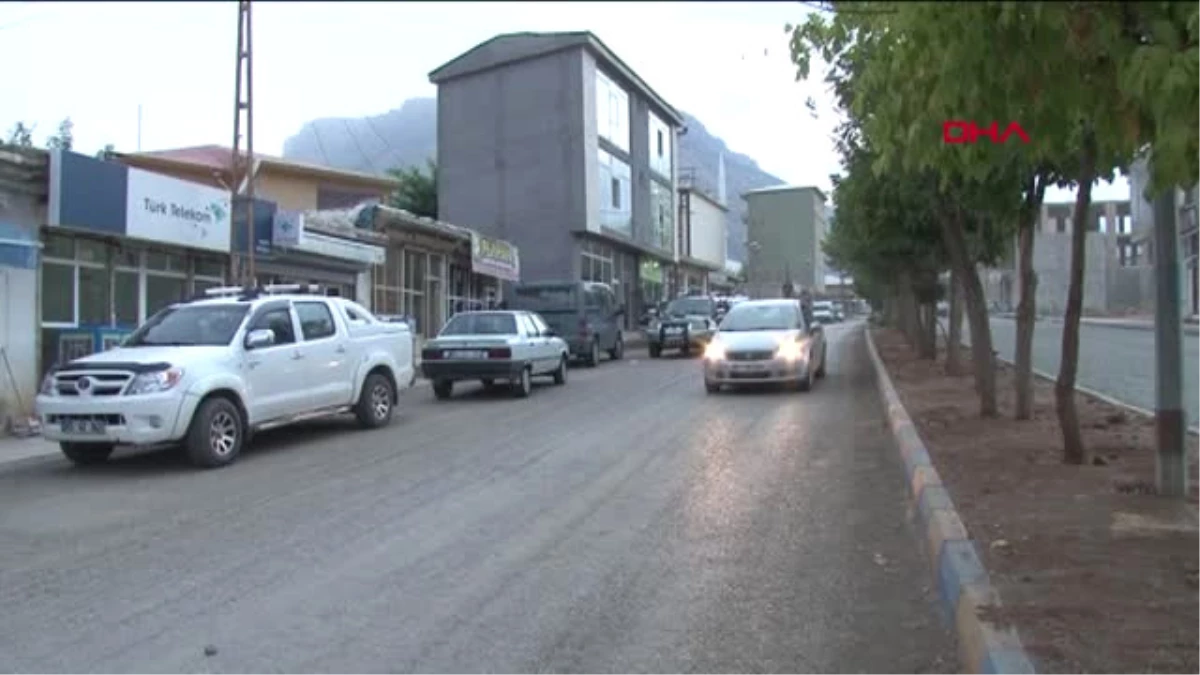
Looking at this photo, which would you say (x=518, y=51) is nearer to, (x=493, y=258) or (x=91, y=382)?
(x=493, y=258)

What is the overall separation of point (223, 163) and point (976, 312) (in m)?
29.2

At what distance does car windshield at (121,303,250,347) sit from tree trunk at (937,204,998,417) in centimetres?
826

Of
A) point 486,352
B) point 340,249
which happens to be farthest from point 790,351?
point 340,249

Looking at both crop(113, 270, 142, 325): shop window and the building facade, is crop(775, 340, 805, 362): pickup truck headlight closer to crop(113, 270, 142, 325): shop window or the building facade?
crop(113, 270, 142, 325): shop window

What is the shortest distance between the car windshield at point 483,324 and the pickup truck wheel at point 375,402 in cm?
460

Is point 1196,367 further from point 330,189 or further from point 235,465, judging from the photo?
point 330,189

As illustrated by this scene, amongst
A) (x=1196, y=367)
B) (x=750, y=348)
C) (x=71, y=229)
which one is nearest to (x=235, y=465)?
(x=71, y=229)

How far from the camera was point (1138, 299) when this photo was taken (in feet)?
325

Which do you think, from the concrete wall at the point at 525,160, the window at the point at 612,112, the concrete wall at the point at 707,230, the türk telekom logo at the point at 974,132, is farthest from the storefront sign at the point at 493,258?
the concrete wall at the point at 707,230

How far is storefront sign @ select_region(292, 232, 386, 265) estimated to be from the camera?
76.5ft

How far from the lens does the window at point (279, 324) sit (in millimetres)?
13367

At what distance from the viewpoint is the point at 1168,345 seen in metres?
8.47

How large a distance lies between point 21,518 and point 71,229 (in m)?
8.74

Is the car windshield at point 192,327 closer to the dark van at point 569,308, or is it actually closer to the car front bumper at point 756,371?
the car front bumper at point 756,371
